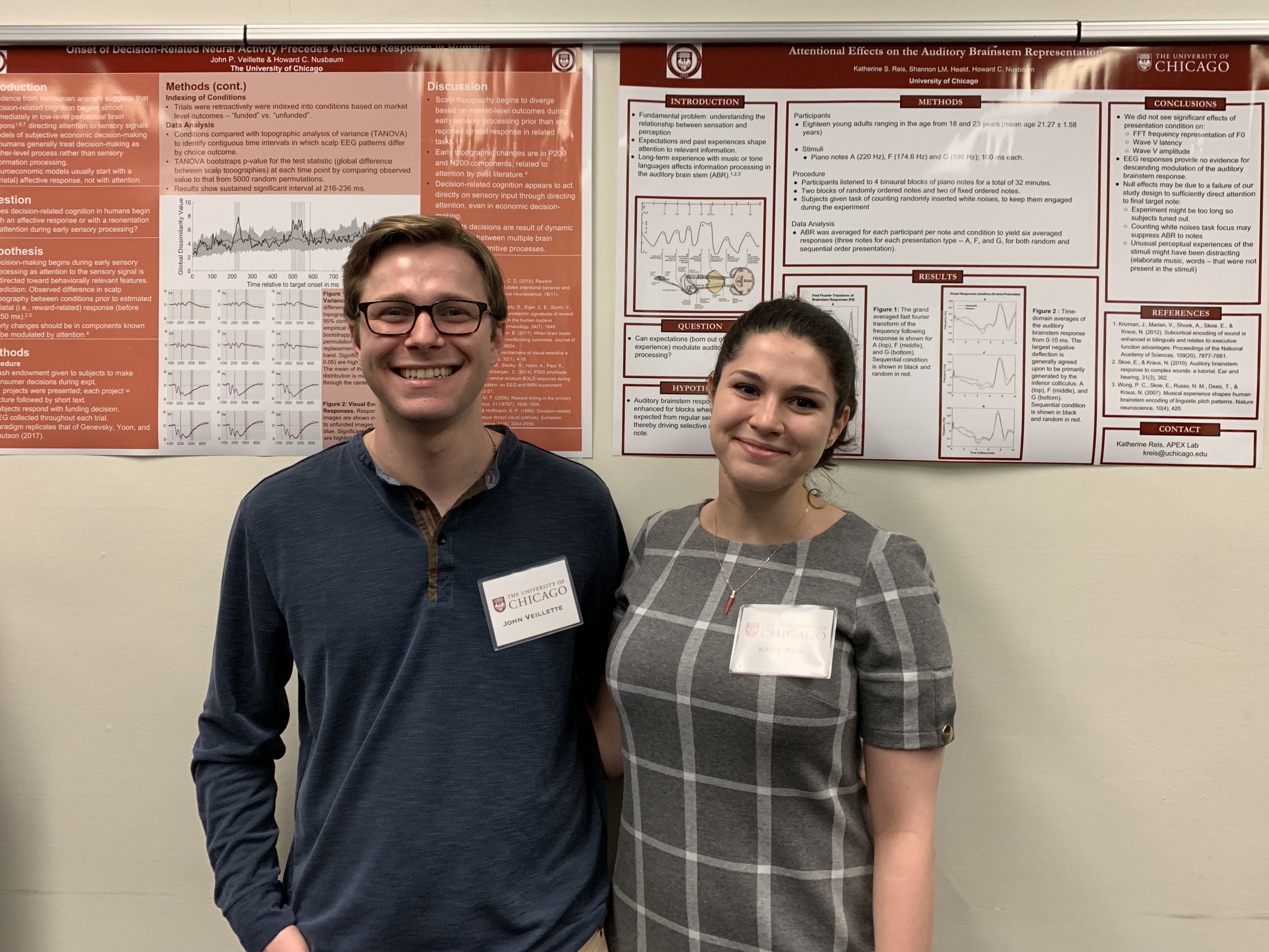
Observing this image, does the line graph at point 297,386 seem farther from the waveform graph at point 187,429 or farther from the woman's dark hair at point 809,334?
the woman's dark hair at point 809,334

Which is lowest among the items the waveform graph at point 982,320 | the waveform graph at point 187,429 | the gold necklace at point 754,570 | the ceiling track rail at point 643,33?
the gold necklace at point 754,570

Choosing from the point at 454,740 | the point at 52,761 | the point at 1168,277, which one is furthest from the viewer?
the point at 52,761

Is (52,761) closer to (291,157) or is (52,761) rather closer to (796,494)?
(291,157)

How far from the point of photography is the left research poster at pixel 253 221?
4.60 feet

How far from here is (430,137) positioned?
1403 mm

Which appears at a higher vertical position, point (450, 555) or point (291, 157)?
point (291, 157)

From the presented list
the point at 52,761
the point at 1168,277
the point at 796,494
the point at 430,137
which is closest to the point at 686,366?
the point at 796,494

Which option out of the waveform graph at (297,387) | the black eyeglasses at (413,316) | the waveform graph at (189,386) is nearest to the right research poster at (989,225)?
the black eyeglasses at (413,316)

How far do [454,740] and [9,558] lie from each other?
3.69 feet

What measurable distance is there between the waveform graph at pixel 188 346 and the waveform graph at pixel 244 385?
56 mm

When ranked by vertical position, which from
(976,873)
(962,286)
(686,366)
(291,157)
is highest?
(291,157)

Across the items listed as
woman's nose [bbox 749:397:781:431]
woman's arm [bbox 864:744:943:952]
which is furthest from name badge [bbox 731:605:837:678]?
woman's nose [bbox 749:397:781:431]

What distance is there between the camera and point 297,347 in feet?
4.66

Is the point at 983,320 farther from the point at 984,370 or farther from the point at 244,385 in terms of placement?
the point at 244,385
